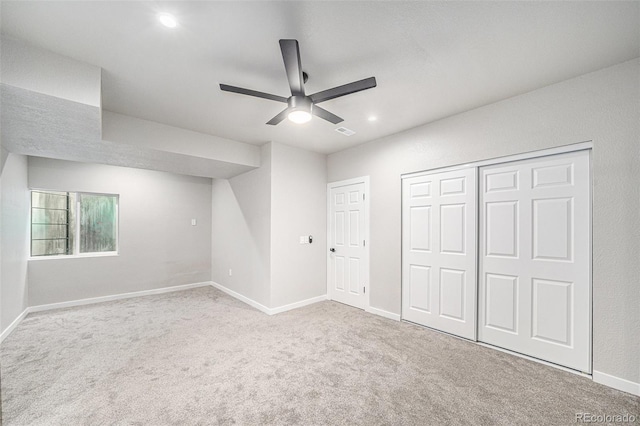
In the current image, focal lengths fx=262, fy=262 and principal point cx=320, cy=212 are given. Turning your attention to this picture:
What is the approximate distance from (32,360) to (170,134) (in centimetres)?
282

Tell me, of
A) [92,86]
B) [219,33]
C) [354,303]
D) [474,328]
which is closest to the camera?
[219,33]

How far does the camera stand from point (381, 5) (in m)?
1.60

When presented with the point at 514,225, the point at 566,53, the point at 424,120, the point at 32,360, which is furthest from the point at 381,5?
the point at 32,360

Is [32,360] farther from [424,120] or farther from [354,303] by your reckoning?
A: [424,120]

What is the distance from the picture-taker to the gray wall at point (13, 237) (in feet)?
10.3

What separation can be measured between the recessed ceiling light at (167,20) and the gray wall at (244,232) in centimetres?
237

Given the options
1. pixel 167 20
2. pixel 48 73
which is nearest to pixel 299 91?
pixel 167 20

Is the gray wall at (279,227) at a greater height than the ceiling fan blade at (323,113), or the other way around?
the ceiling fan blade at (323,113)

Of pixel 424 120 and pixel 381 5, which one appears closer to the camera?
pixel 381 5

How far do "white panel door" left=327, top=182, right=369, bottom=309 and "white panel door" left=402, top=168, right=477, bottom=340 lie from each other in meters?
0.72

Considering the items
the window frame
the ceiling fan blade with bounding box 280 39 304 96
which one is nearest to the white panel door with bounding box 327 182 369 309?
the ceiling fan blade with bounding box 280 39 304 96

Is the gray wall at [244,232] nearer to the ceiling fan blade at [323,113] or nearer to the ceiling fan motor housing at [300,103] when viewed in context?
the ceiling fan blade at [323,113]

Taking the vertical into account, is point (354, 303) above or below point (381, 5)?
below

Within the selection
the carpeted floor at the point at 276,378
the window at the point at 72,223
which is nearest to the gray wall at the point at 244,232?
the carpeted floor at the point at 276,378
